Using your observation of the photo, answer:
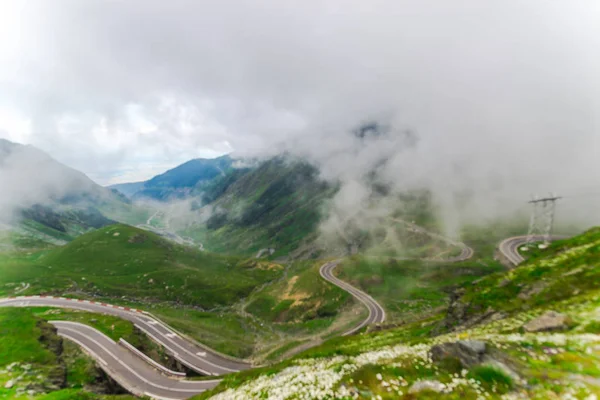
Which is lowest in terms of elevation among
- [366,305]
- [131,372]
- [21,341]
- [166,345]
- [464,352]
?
[166,345]

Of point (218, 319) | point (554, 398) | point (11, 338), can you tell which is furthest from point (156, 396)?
point (218, 319)

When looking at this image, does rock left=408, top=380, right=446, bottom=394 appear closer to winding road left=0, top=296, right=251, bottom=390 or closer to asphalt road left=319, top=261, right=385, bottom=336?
winding road left=0, top=296, right=251, bottom=390

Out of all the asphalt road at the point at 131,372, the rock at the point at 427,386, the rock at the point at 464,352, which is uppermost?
the rock at the point at 464,352

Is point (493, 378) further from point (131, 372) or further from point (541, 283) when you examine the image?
point (131, 372)

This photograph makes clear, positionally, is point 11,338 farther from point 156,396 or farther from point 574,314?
point 574,314

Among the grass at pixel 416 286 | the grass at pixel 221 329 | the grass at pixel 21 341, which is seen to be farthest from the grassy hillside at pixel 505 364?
the grass at pixel 416 286

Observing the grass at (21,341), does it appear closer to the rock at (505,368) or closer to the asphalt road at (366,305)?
the rock at (505,368)

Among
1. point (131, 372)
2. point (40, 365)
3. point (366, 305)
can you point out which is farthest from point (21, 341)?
point (366, 305)

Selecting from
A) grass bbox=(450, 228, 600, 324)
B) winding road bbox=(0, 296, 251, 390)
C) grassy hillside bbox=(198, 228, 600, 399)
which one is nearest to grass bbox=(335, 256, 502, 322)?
winding road bbox=(0, 296, 251, 390)
